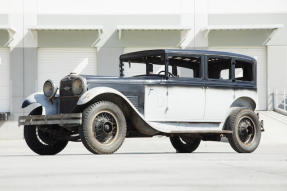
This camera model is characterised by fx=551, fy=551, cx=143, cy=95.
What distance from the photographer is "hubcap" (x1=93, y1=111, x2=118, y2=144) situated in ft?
27.3

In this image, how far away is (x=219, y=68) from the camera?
34.0ft

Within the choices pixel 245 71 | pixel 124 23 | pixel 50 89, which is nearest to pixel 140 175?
pixel 50 89

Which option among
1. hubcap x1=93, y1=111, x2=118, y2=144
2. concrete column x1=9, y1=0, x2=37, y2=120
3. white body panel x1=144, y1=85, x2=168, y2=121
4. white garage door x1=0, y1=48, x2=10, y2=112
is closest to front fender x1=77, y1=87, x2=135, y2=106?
hubcap x1=93, y1=111, x2=118, y2=144

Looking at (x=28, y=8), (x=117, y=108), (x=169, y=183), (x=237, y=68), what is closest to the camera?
(x=169, y=183)

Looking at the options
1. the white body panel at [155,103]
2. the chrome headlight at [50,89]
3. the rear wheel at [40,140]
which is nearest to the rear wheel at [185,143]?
the white body panel at [155,103]

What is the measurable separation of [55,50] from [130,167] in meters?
17.5

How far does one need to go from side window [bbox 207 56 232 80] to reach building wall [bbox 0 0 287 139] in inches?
506

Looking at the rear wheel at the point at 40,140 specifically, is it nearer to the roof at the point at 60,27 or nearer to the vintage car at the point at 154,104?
the vintage car at the point at 154,104

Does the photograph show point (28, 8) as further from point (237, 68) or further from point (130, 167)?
point (130, 167)

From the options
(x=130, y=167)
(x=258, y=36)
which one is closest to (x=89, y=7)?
(x=258, y=36)

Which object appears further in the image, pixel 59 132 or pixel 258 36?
pixel 258 36

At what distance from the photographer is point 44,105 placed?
30.0 ft

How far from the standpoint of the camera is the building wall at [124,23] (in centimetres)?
2289

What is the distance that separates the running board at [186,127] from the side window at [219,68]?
92 centimetres
